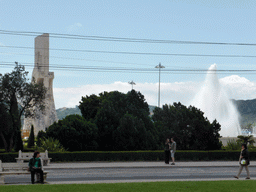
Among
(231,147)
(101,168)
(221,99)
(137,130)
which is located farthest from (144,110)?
(221,99)

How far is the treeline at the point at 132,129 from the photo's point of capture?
100 ft

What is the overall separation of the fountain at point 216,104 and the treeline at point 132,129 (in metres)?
37.1

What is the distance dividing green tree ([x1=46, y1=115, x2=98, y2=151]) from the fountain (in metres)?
41.7

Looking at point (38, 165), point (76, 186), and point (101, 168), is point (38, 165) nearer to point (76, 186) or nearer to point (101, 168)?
point (76, 186)

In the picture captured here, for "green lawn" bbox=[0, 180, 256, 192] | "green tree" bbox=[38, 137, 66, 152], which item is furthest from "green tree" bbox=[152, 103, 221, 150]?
"green lawn" bbox=[0, 180, 256, 192]

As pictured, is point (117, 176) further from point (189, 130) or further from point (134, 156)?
point (189, 130)

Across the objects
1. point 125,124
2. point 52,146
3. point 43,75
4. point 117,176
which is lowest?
point 117,176

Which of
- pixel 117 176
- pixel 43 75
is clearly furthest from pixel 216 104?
pixel 117 176

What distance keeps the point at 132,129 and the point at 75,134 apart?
4.77 metres

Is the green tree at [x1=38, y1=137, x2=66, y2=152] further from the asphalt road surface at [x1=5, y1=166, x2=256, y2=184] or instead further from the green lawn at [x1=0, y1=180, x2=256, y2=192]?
the green lawn at [x1=0, y1=180, x2=256, y2=192]

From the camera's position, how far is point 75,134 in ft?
99.6

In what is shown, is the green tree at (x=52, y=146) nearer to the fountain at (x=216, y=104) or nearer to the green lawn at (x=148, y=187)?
the green lawn at (x=148, y=187)

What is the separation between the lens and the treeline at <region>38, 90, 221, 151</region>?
100 ft

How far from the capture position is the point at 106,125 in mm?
31719
